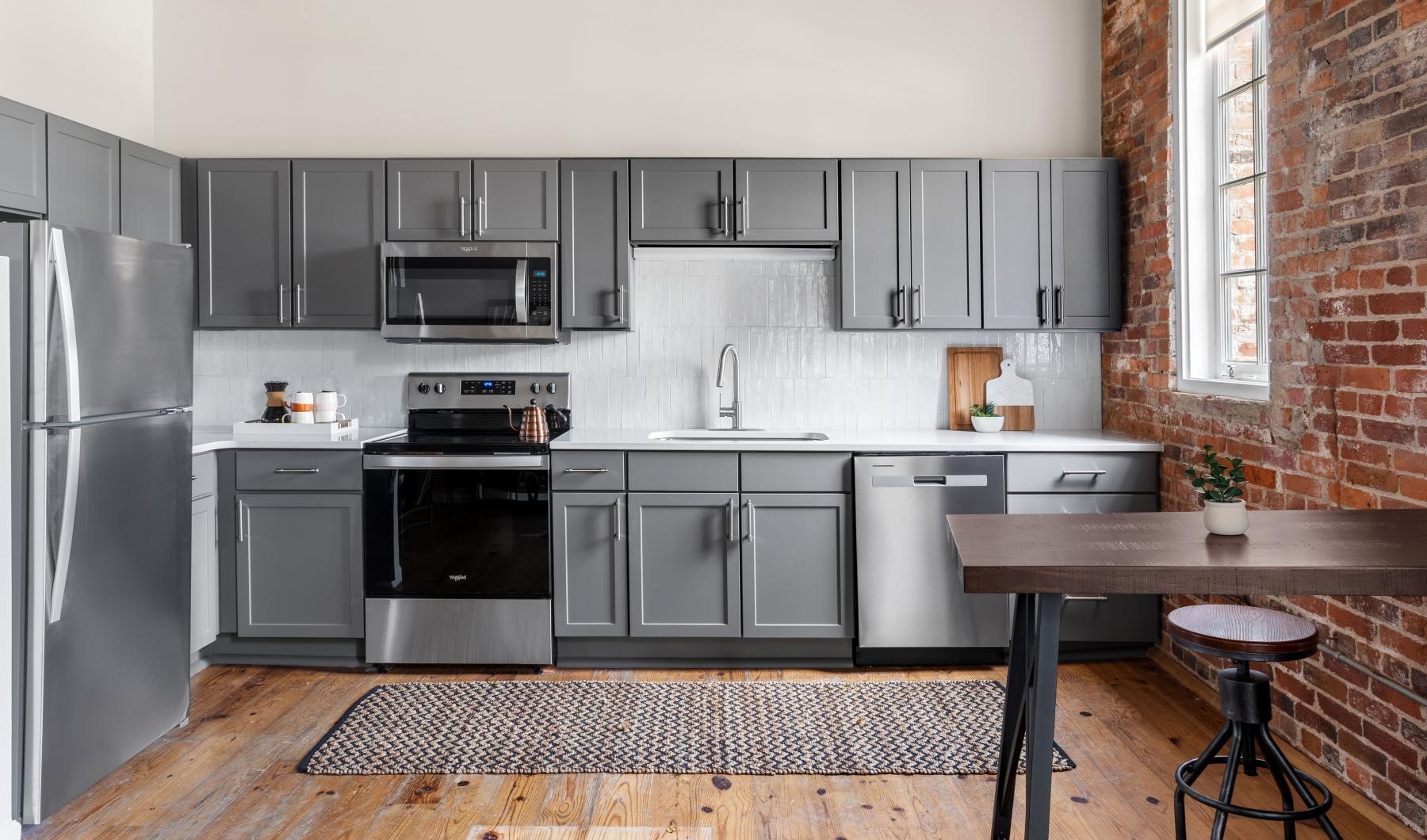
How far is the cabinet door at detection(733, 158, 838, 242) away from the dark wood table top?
1981 mm

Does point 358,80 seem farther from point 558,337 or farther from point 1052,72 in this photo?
point 1052,72

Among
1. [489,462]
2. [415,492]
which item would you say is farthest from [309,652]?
[489,462]

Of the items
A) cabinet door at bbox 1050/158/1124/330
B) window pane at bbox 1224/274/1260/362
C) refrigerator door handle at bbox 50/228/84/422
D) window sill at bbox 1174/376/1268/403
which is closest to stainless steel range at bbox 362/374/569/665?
refrigerator door handle at bbox 50/228/84/422

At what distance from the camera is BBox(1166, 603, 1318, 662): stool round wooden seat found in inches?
78.2

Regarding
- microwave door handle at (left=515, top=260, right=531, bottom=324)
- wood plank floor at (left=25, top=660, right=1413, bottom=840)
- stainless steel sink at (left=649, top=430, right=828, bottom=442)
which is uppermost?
microwave door handle at (left=515, top=260, right=531, bottom=324)

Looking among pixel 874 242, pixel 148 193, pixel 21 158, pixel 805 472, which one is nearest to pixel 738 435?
pixel 805 472

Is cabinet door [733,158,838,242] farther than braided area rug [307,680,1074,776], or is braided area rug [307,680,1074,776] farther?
cabinet door [733,158,838,242]

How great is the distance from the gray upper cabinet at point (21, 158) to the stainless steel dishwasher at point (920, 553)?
3.02 metres

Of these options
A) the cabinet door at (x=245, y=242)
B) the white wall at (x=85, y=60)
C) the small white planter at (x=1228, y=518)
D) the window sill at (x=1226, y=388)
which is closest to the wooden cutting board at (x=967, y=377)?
the window sill at (x=1226, y=388)

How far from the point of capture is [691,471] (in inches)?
142

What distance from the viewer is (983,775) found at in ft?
8.87

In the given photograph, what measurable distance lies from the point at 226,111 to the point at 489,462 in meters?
2.14

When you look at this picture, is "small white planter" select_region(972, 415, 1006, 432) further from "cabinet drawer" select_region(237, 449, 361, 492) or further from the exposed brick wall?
"cabinet drawer" select_region(237, 449, 361, 492)

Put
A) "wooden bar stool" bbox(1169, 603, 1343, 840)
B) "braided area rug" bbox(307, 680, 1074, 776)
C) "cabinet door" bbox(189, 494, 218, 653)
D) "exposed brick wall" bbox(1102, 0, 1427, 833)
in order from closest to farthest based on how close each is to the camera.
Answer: "wooden bar stool" bbox(1169, 603, 1343, 840), "exposed brick wall" bbox(1102, 0, 1427, 833), "braided area rug" bbox(307, 680, 1074, 776), "cabinet door" bbox(189, 494, 218, 653)
